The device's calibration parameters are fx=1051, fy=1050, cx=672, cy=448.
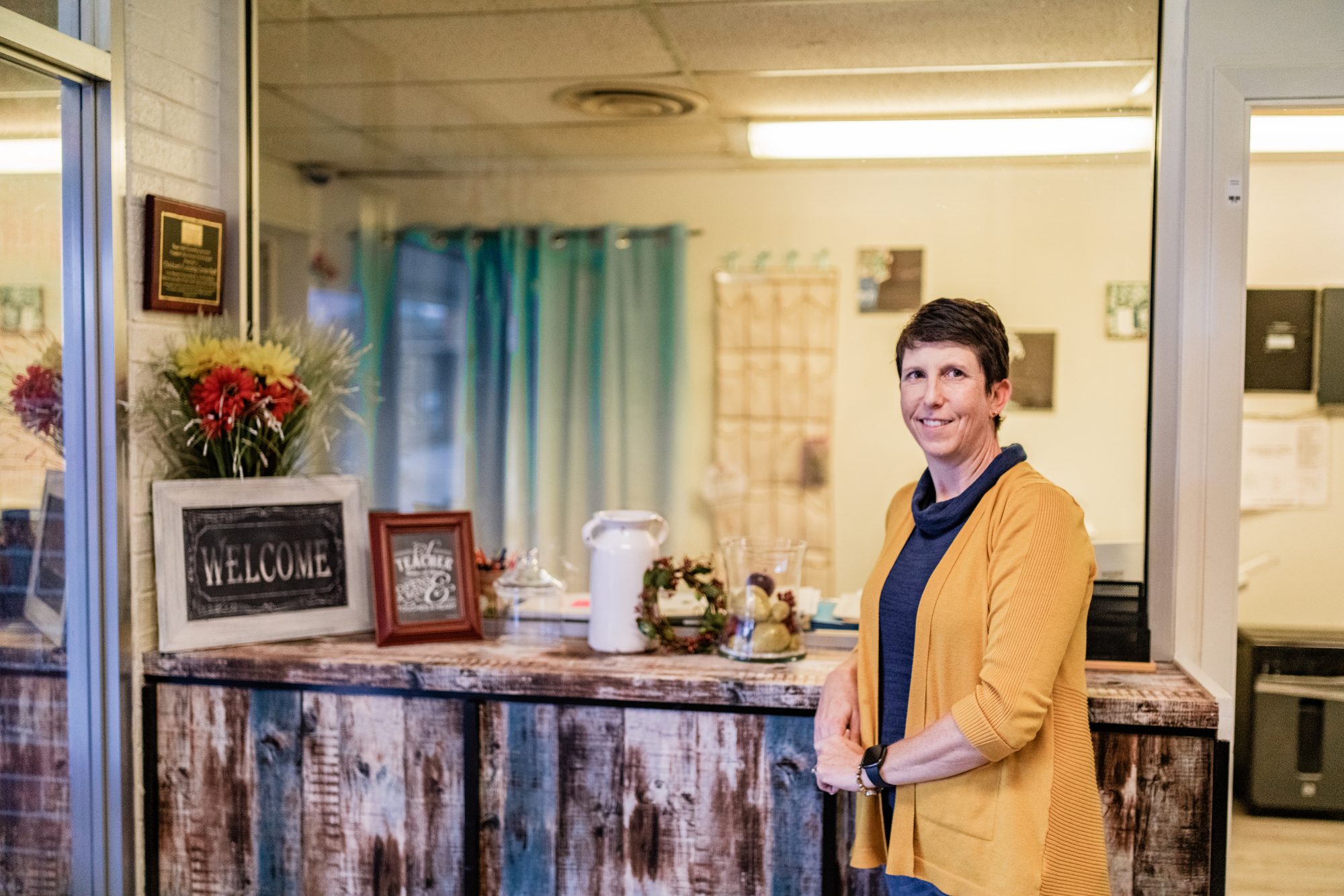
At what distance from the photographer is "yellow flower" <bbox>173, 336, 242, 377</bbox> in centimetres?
196

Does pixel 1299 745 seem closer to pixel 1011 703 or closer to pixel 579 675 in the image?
pixel 1011 703

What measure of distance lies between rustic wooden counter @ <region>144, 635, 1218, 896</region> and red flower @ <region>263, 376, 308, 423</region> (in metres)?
0.45

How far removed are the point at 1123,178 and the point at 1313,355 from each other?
0.60 metres

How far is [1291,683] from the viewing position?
2.18 m

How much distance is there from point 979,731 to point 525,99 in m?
2.20

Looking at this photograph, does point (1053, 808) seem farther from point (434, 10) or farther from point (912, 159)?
point (434, 10)

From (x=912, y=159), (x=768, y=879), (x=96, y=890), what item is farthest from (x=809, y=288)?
(x=96, y=890)

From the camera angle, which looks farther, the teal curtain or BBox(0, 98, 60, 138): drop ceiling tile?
the teal curtain

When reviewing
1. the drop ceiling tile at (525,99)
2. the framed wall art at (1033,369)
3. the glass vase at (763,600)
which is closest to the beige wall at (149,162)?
the drop ceiling tile at (525,99)

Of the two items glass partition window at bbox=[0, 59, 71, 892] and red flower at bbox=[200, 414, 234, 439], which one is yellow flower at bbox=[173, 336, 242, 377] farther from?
glass partition window at bbox=[0, 59, 71, 892]

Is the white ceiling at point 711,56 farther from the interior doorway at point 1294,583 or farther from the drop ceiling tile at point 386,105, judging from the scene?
the interior doorway at point 1294,583

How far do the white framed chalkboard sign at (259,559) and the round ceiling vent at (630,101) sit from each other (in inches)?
49.3

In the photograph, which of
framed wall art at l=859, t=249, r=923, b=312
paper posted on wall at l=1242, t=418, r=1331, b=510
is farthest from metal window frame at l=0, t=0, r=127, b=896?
paper posted on wall at l=1242, t=418, r=1331, b=510

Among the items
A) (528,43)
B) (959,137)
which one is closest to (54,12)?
(528,43)
